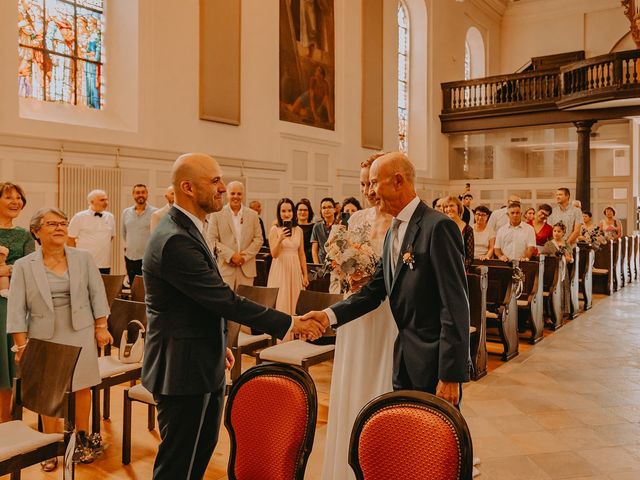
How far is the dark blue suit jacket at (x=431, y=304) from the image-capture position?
8.14 feet

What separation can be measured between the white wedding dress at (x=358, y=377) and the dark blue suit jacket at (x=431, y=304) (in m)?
0.41

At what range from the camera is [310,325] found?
9.39 feet

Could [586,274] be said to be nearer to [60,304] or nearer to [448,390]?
[448,390]

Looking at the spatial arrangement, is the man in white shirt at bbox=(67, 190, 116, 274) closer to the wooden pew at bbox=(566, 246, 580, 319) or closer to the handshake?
the handshake

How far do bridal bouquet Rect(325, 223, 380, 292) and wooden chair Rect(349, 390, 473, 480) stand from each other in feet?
4.41

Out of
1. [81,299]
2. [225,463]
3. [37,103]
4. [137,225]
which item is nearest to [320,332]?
[225,463]

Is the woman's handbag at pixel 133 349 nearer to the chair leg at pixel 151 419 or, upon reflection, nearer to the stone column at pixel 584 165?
the chair leg at pixel 151 419

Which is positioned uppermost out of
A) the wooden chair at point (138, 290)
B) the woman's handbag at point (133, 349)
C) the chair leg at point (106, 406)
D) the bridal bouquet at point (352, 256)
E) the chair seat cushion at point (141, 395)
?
the bridal bouquet at point (352, 256)

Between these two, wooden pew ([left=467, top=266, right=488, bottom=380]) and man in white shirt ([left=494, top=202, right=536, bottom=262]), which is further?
man in white shirt ([left=494, top=202, right=536, bottom=262])

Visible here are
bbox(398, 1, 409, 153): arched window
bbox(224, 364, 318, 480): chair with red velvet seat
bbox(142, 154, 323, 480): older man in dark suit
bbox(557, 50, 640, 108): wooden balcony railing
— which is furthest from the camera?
bbox(398, 1, 409, 153): arched window

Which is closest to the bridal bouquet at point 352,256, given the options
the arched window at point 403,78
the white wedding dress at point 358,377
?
the white wedding dress at point 358,377

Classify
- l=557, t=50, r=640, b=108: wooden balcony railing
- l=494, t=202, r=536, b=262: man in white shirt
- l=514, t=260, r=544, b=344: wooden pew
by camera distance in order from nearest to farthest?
l=514, t=260, r=544, b=344: wooden pew, l=494, t=202, r=536, b=262: man in white shirt, l=557, t=50, r=640, b=108: wooden balcony railing

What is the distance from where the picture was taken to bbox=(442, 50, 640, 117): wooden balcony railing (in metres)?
13.5

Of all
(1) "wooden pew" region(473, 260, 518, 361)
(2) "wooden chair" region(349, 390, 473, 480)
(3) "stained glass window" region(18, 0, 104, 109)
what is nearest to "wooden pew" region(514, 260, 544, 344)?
(1) "wooden pew" region(473, 260, 518, 361)
